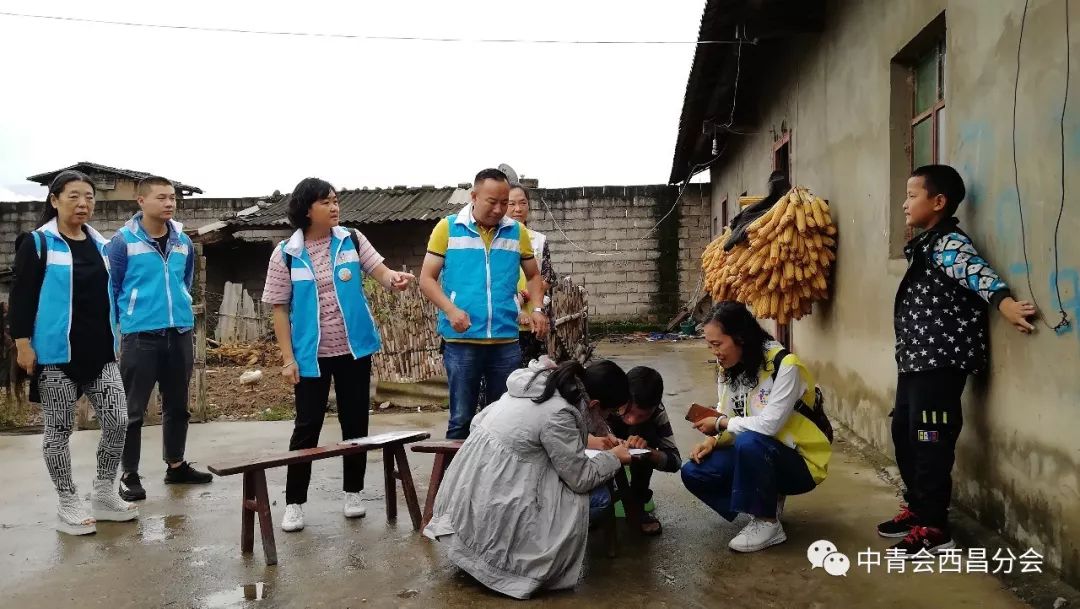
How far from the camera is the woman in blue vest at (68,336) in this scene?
13.3 ft

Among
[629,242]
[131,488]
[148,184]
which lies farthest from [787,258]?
[629,242]

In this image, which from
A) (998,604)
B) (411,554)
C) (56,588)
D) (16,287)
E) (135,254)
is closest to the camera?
(998,604)

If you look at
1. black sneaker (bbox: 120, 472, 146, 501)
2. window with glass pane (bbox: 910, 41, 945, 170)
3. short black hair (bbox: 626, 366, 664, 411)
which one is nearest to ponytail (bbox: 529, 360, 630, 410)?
short black hair (bbox: 626, 366, 664, 411)

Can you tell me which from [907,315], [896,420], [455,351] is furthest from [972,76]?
[455,351]

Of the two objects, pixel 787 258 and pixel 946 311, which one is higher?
pixel 787 258

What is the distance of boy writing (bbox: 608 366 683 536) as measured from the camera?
3.75 meters

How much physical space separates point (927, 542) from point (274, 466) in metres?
2.68

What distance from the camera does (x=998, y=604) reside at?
9.71 feet

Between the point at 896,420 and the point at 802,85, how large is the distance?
427cm

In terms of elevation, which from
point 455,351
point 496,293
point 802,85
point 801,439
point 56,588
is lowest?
point 56,588

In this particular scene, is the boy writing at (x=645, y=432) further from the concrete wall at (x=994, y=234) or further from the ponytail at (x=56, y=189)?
the ponytail at (x=56, y=189)

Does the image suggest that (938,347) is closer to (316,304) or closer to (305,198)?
(316,304)

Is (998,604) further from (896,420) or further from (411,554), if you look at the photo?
(411,554)

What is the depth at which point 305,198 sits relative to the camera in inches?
165
